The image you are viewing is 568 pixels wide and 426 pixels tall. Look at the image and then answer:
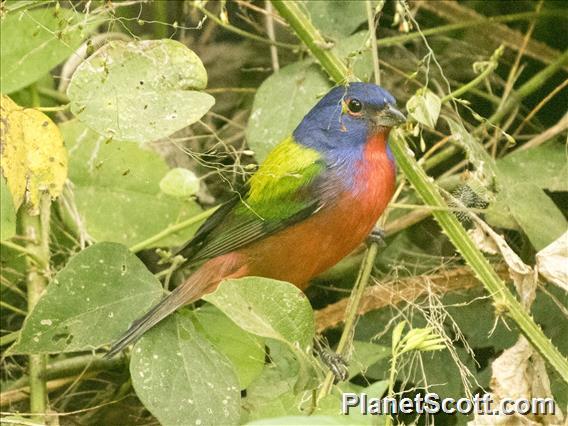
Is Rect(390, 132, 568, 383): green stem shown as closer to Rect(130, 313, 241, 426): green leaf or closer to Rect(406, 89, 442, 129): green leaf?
Rect(406, 89, 442, 129): green leaf

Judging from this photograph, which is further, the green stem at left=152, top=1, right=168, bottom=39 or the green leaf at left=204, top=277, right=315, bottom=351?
the green stem at left=152, top=1, right=168, bottom=39

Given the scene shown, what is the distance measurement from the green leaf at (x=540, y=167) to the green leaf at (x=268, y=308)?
111cm

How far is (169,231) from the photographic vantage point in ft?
9.57

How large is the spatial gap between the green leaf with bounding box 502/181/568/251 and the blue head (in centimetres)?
40

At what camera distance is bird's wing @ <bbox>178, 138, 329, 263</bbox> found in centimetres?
274

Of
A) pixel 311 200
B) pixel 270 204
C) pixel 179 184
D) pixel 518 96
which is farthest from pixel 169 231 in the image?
pixel 518 96

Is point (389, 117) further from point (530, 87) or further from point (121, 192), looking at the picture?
point (121, 192)

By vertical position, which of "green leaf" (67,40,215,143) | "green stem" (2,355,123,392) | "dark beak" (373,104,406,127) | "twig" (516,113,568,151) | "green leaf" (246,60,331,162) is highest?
"green leaf" (67,40,215,143)

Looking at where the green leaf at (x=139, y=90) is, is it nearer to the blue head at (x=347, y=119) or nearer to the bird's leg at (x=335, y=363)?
the blue head at (x=347, y=119)

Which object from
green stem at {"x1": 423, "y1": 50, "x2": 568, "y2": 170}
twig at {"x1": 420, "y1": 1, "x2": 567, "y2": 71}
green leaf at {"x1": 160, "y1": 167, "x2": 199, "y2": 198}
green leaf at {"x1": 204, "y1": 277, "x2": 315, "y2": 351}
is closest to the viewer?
green leaf at {"x1": 204, "y1": 277, "x2": 315, "y2": 351}

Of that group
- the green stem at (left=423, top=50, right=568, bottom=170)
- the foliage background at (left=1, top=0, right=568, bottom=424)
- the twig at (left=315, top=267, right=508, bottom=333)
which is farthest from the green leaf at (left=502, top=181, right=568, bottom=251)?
the green stem at (left=423, top=50, right=568, bottom=170)

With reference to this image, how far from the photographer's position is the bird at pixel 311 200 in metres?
2.74

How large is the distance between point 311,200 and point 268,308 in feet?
2.62

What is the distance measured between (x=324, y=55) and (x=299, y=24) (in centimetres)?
11
